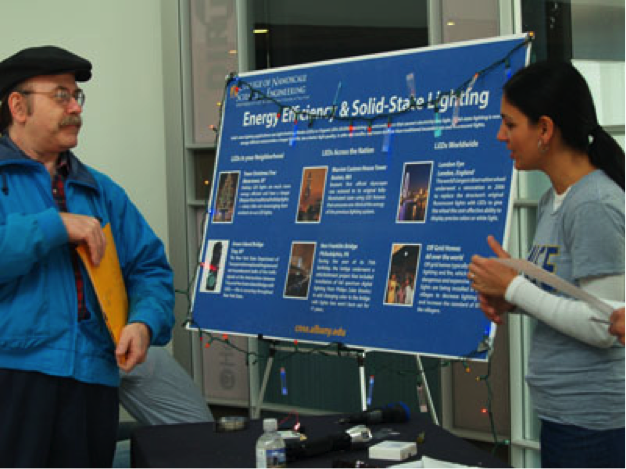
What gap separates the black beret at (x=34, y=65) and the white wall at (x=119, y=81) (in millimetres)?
2933

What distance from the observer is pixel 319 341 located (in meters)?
3.45

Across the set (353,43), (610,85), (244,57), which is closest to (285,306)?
(610,85)

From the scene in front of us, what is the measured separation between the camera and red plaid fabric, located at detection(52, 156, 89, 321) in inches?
96.9

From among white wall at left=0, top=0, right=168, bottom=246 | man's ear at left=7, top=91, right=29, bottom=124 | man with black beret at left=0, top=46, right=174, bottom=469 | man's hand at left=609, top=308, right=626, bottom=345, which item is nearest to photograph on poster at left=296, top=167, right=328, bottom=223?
man with black beret at left=0, top=46, right=174, bottom=469

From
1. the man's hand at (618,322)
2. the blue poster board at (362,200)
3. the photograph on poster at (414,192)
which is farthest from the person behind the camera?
the photograph on poster at (414,192)

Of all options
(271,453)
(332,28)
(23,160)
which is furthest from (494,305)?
(332,28)

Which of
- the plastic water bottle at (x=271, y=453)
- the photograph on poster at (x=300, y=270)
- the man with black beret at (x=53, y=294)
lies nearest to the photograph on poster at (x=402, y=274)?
the photograph on poster at (x=300, y=270)

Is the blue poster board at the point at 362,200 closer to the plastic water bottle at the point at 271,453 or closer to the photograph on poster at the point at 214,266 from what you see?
the photograph on poster at the point at 214,266

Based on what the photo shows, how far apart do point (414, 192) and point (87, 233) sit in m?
1.32

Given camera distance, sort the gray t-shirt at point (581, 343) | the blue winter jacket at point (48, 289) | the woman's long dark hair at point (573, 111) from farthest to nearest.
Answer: the blue winter jacket at point (48, 289), the woman's long dark hair at point (573, 111), the gray t-shirt at point (581, 343)

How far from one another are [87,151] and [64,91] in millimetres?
3025

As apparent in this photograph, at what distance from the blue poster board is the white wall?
1.81 m

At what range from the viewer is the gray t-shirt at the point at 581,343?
2047mm

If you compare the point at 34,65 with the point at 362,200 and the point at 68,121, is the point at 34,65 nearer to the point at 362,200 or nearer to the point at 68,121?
the point at 68,121
